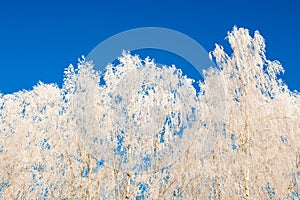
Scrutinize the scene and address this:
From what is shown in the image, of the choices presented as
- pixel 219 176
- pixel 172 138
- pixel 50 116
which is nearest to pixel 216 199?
pixel 219 176

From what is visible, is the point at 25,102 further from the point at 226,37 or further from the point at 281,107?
the point at 281,107

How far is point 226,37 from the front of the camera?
10070mm

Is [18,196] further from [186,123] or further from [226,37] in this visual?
[226,37]

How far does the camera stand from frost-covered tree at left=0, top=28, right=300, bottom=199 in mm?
8305

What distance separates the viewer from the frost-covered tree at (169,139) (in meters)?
8.30

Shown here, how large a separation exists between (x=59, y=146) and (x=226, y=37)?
622 cm

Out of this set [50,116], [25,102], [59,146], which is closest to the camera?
[59,146]

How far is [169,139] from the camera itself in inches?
347

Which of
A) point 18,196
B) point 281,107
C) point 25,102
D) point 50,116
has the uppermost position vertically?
point 25,102

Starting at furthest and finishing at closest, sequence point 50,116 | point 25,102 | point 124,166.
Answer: point 25,102 < point 50,116 < point 124,166

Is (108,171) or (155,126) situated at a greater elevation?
(155,126)

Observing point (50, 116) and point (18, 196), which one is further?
point (50, 116)

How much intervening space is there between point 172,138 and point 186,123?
1.96ft

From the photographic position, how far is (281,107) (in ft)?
28.7
